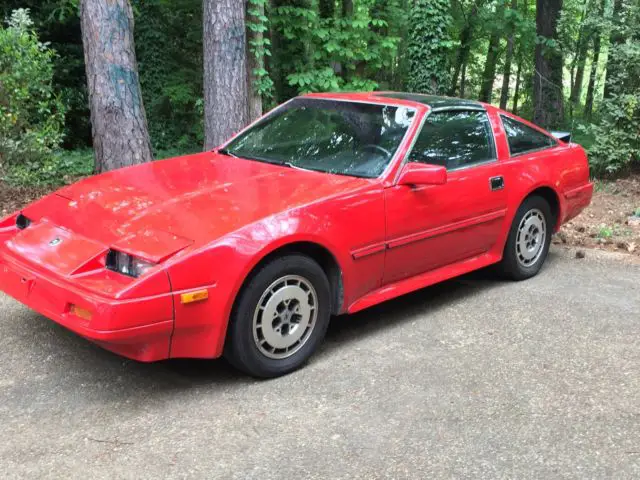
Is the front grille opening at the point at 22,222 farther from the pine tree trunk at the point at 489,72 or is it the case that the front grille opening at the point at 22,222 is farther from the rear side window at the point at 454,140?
the pine tree trunk at the point at 489,72

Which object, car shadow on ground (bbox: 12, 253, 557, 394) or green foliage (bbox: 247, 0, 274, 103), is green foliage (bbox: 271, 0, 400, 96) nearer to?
green foliage (bbox: 247, 0, 274, 103)

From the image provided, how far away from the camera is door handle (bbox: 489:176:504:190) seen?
16.5 feet

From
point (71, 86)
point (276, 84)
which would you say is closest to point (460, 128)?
point (276, 84)

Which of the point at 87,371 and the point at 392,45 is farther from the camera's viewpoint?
the point at 392,45

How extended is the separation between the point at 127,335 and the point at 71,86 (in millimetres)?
12655

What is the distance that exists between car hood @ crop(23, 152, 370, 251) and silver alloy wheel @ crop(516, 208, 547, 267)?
6.18 ft

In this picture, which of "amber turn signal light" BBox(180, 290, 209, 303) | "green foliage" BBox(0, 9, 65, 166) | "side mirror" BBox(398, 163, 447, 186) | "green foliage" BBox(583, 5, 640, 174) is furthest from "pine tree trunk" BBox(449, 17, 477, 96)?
"amber turn signal light" BBox(180, 290, 209, 303)

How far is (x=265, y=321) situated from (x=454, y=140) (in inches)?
83.9

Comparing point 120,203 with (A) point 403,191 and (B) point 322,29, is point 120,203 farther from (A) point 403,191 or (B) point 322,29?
(B) point 322,29

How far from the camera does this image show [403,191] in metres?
4.37

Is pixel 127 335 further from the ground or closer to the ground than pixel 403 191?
closer to the ground

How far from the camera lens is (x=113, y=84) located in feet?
24.2

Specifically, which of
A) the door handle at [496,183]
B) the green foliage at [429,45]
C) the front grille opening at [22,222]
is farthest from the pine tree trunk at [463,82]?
the front grille opening at [22,222]

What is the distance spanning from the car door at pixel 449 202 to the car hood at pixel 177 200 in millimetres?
446
